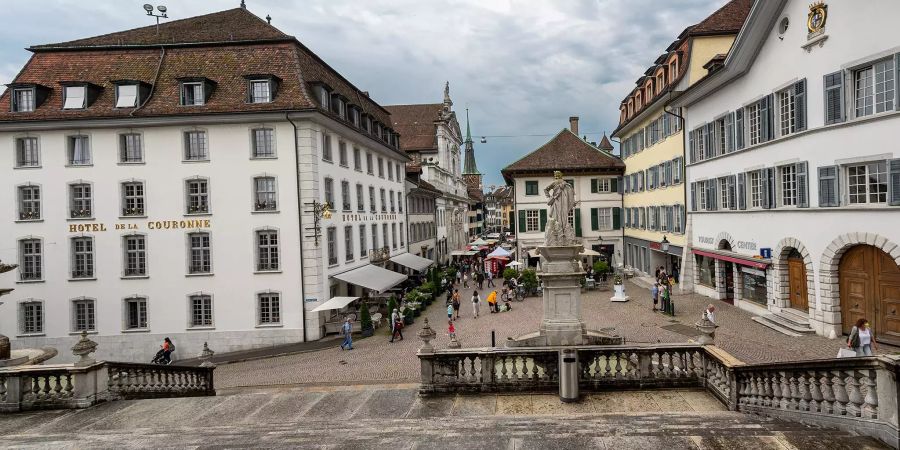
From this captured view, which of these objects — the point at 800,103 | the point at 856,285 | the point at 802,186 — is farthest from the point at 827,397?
the point at 800,103

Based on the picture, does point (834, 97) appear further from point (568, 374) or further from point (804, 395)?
point (568, 374)

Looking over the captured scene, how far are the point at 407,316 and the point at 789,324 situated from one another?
15903 millimetres

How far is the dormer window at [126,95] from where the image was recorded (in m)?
22.8

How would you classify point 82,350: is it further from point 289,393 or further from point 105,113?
point 105,113

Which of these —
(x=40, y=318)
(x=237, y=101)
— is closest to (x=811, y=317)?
(x=237, y=101)

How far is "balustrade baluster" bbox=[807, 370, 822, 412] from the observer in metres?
7.18

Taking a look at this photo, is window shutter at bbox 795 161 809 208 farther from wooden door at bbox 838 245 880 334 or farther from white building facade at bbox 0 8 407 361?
white building facade at bbox 0 8 407 361

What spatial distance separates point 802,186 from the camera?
17375mm

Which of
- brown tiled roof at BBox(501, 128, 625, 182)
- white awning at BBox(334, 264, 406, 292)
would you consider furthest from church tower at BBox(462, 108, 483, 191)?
white awning at BBox(334, 264, 406, 292)

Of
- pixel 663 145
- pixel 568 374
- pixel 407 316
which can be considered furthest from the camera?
pixel 663 145

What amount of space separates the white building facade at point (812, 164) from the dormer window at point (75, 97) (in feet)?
93.1

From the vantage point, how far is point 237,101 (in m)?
22.5

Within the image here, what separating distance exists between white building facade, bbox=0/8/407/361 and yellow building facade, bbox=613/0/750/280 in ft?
63.6

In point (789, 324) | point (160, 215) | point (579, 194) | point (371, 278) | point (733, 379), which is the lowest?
point (789, 324)
